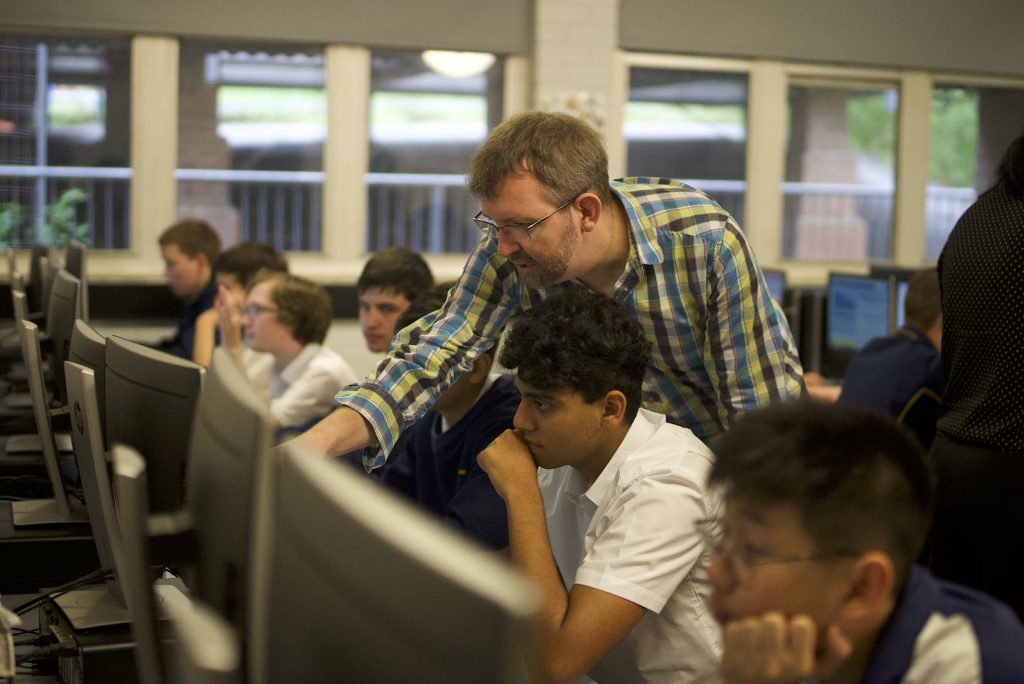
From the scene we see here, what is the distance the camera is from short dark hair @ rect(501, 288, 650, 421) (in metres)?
1.64

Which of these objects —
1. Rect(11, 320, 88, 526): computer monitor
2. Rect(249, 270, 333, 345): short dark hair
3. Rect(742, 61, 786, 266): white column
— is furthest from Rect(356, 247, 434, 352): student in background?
Rect(742, 61, 786, 266): white column

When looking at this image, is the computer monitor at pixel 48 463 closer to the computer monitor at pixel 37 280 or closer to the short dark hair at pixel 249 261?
the computer monitor at pixel 37 280

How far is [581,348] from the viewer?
164cm

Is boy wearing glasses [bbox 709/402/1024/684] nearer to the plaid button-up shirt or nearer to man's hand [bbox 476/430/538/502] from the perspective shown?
man's hand [bbox 476/430/538/502]

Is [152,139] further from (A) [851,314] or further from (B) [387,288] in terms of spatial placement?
(A) [851,314]

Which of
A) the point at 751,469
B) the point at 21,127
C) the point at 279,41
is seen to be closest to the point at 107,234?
the point at 21,127

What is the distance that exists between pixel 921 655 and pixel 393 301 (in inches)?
89.9

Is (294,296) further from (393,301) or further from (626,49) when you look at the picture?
(626,49)

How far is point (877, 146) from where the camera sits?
7000mm

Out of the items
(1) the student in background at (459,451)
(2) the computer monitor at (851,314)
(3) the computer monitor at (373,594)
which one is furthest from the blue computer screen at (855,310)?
(3) the computer monitor at (373,594)

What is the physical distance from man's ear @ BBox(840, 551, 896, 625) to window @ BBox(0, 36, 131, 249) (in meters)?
5.46

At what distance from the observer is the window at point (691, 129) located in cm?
657

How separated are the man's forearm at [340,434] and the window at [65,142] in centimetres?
457

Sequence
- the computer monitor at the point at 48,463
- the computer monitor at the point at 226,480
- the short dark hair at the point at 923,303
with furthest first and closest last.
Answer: the short dark hair at the point at 923,303 → the computer monitor at the point at 48,463 → the computer monitor at the point at 226,480
